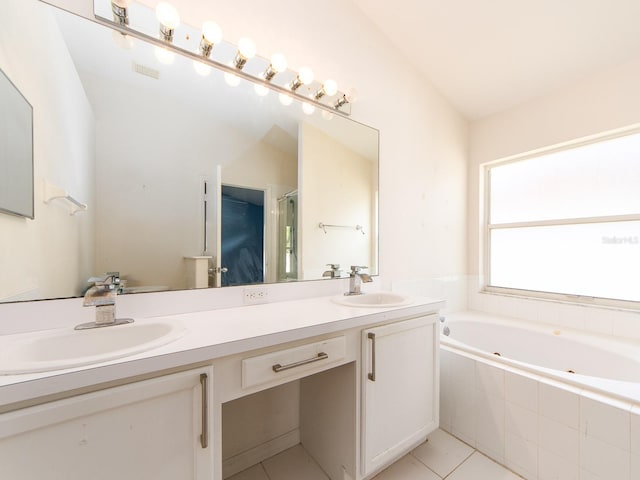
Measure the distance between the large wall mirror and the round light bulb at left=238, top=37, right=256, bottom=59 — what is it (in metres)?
0.14

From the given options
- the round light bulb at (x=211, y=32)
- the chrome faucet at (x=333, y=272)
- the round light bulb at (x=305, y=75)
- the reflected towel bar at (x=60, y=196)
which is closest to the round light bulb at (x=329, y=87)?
the round light bulb at (x=305, y=75)

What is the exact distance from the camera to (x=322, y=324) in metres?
1.04

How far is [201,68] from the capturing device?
1.31m

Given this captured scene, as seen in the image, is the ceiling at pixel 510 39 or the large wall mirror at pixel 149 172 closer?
the large wall mirror at pixel 149 172

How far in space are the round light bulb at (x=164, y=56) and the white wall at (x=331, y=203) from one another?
706mm

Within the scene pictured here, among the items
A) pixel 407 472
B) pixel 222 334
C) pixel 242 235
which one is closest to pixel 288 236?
pixel 242 235

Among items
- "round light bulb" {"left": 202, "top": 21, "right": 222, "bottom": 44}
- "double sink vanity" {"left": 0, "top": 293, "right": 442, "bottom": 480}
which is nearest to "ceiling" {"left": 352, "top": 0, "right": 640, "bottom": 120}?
"round light bulb" {"left": 202, "top": 21, "right": 222, "bottom": 44}

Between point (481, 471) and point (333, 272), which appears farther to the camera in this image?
point (333, 272)

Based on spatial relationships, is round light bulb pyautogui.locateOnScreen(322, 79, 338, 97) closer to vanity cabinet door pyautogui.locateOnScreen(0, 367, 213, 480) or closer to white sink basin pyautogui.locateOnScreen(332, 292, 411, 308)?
white sink basin pyautogui.locateOnScreen(332, 292, 411, 308)

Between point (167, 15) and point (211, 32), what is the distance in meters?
0.17

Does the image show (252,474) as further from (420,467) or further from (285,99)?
(285,99)

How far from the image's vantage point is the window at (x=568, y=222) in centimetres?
190

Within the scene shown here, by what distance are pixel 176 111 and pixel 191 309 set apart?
34.8 inches

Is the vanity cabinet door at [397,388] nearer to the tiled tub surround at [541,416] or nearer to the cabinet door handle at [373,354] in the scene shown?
the cabinet door handle at [373,354]
